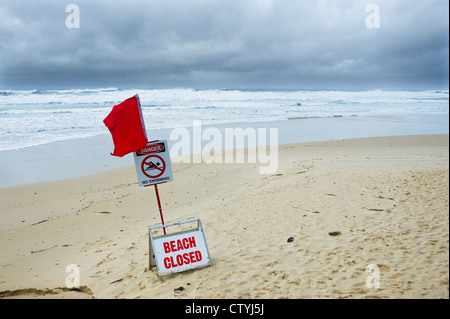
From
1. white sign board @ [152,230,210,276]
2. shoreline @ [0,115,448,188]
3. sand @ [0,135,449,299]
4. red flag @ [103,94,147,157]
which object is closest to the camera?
sand @ [0,135,449,299]

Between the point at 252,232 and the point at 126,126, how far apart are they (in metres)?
3.42

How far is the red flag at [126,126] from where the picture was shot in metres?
5.22

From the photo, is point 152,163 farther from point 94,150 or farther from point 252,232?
point 94,150

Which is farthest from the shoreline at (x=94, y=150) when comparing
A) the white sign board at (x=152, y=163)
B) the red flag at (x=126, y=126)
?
the red flag at (x=126, y=126)

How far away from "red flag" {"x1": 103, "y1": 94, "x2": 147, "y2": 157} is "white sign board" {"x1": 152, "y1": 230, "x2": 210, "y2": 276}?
156 cm

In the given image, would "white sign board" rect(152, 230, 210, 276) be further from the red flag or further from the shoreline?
the shoreline

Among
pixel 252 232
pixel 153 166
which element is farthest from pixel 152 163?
pixel 252 232

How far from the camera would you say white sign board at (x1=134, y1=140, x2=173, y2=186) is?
5.48m

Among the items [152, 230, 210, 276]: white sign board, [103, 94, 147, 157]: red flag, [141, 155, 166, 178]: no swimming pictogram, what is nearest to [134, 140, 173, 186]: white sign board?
[141, 155, 166, 178]: no swimming pictogram

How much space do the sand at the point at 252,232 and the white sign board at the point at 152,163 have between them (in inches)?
61.8

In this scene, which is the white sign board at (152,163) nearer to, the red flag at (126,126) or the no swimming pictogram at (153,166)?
the no swimming pictogram at (153,166)

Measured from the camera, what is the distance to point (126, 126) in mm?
5270
